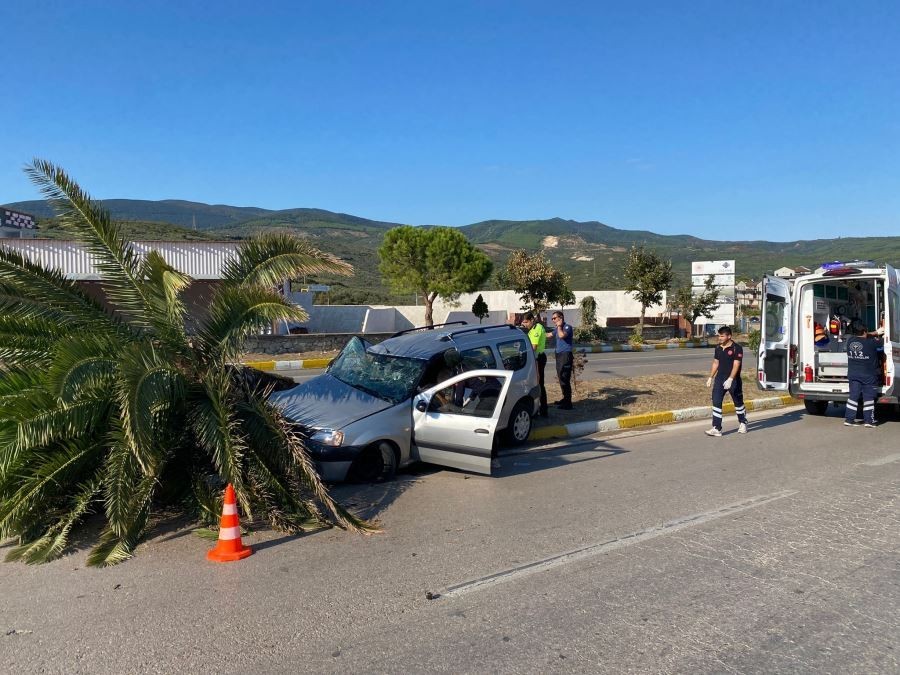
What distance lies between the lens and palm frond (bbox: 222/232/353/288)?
7.08 meters

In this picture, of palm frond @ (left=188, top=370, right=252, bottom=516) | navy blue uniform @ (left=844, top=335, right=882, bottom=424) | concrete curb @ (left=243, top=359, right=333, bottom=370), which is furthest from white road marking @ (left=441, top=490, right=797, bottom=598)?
concrete curb @ (left=243, top=359, right=333, bottom=370)

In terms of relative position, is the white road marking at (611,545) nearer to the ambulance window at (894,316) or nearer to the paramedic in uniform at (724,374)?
the paramedic in uniform at (724,374)

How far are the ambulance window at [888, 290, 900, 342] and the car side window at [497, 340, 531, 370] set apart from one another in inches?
239

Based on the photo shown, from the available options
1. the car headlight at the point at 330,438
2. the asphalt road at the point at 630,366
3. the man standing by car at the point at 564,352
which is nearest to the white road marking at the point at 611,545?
the car headlight at the point at 330,438

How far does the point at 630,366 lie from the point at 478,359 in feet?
46.8

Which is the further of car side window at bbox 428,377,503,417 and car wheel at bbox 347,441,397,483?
car side window at bbox 428,377,503,417

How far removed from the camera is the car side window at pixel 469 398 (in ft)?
27.2

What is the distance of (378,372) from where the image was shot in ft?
30.0

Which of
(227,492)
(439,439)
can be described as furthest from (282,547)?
(439,439)

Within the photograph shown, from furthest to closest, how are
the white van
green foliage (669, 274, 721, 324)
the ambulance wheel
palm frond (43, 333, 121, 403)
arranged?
green foliage (669, 274, 721, 324), the ambulance wheel, the white van, palm frond (43, 333, 121, 403)

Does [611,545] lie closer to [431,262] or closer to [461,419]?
[461,419]

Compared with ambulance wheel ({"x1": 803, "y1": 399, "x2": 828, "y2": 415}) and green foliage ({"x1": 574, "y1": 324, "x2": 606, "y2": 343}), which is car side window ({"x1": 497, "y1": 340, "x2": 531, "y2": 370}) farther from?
green foliage ({"x1": 574, "y1": 324, "x2": 606, "y2": 343})

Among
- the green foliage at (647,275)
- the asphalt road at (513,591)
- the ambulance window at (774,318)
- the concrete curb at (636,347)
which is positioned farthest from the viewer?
the green foliage at (647,275)

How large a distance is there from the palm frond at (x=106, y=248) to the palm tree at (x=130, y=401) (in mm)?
13
